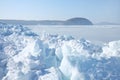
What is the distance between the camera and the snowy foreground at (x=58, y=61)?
6.62 metres

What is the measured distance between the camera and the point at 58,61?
7668 mm

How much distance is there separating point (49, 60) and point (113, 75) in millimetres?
1663

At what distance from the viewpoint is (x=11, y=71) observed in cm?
689

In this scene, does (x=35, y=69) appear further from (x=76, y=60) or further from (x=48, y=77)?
(x=76, y=60)

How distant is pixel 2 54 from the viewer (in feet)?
25.6

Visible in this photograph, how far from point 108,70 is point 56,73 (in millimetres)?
1214

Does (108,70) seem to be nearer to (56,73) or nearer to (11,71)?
(56,73)

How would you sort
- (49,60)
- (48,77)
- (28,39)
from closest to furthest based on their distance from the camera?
(48,77) < (49,60) < (28,39)

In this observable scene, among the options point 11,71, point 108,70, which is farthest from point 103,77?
point 11,71

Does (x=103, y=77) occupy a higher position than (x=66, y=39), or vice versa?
(x=66, y=39)

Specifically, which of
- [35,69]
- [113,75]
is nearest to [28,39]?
[35,69]

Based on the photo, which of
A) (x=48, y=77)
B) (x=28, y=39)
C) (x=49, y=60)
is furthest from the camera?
(x=28, y=39)

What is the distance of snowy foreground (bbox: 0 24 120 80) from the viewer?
6.62 m

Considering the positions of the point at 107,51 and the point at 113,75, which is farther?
the point at 107,51
